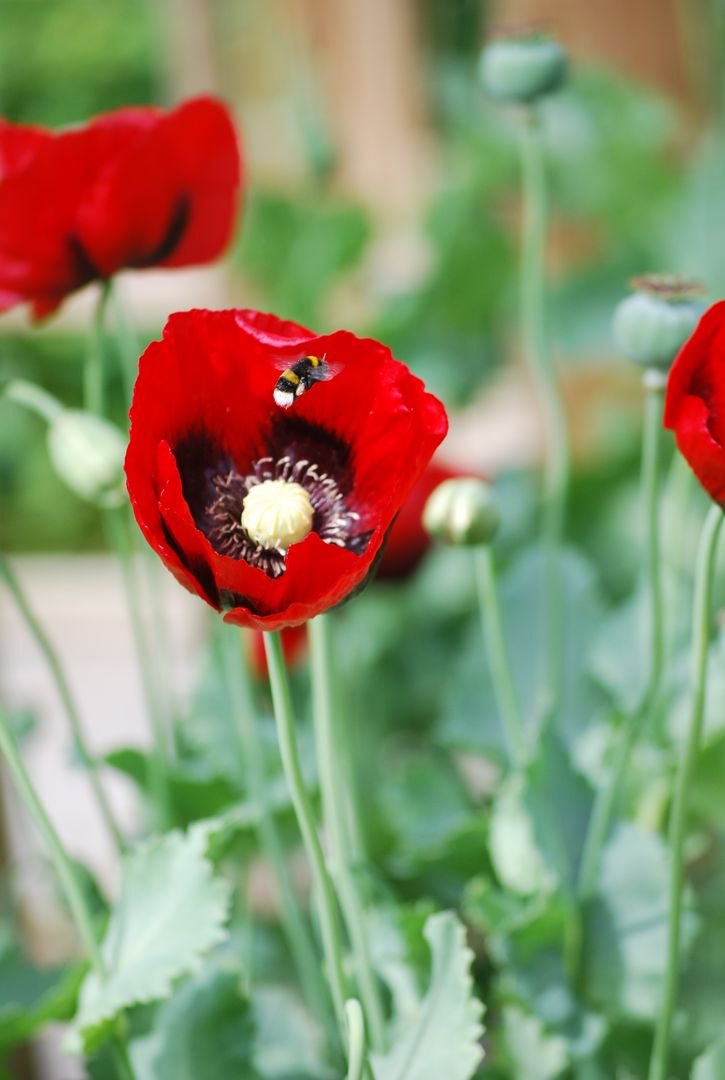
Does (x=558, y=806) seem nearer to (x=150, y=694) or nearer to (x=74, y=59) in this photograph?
(x=150, y=694)

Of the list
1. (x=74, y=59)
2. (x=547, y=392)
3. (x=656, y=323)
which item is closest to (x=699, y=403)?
(x=656, y=323)

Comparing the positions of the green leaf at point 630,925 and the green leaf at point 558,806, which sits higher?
the green leaf at point 558,806

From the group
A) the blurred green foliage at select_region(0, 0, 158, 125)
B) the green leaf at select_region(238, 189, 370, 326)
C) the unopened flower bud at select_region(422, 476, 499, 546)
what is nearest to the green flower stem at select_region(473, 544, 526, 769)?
the unopened flower bud at select_region(422, 476, 499, 546)

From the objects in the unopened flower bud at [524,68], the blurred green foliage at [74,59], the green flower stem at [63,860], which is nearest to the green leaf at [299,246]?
the unopened flower bud at [524,68]

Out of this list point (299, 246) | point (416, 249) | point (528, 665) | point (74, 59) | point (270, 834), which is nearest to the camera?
point (270, 834)

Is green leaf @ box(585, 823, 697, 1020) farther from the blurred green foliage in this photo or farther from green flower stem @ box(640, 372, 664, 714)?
the blurred green foliage

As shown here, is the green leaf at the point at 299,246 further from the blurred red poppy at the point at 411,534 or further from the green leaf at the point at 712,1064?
the green leaf at the point at 712,1064
